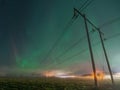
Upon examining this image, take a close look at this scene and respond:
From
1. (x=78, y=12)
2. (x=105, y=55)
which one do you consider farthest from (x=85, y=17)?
(x=105, y=55)

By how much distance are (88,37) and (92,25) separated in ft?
23.8

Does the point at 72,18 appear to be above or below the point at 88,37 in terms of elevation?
above

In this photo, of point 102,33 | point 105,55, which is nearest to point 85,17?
point 102,33

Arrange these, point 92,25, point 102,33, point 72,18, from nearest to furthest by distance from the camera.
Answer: point 72,18 < point 92,25 < point 102,33

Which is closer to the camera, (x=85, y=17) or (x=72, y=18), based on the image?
(x=72, y=18)

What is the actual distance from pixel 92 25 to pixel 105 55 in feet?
36.1

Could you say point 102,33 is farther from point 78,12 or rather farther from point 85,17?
point 78,12

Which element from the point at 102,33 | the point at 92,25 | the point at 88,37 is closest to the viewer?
the point at 88,37

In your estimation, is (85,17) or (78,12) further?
(85,17)

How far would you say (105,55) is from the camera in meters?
51.1

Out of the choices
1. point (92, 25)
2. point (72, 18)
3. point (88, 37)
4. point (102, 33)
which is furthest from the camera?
point (102, 33)

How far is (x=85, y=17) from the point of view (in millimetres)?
40250

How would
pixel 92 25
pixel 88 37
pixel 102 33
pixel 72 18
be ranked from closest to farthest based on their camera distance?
pixel 72 18 → pixel 88 37 → pixel 92 25 → pixel 102 33

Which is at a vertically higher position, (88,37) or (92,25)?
(92,25)
